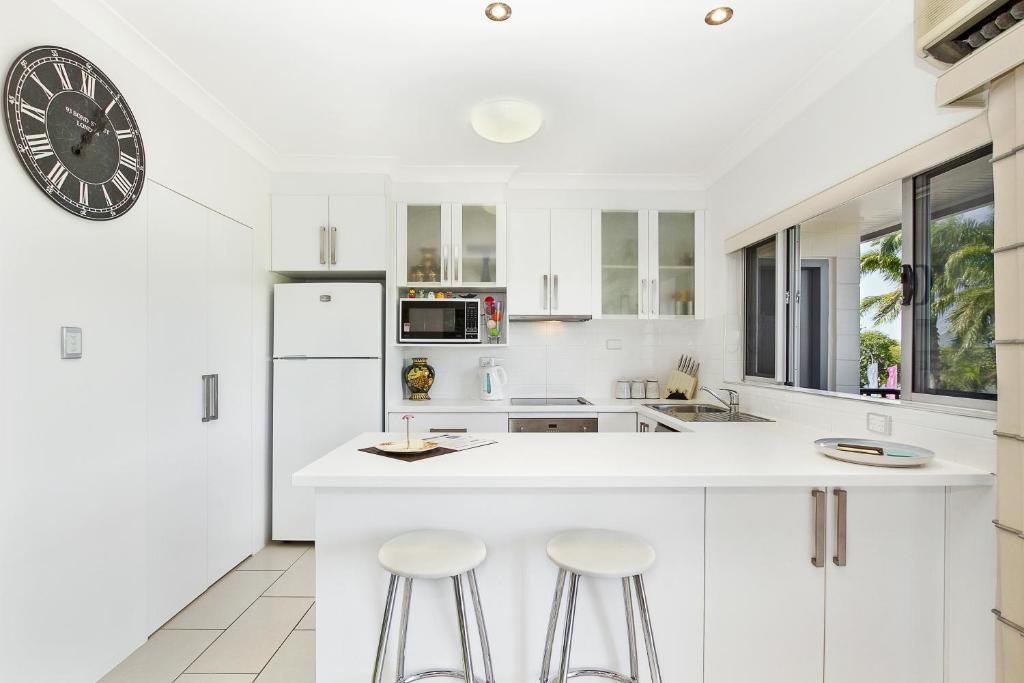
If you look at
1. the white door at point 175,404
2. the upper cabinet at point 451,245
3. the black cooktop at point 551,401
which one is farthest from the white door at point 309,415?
the black cooktop at point 551,401

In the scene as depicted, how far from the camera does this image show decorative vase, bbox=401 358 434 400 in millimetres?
3605

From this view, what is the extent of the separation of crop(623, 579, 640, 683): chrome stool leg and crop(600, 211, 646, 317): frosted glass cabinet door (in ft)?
7.70

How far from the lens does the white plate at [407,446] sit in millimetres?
1694

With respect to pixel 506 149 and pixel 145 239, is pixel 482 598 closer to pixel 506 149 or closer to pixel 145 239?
pixel 145 239

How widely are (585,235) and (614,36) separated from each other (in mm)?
1684

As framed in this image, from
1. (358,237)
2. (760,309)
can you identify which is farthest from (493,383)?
(760,309)

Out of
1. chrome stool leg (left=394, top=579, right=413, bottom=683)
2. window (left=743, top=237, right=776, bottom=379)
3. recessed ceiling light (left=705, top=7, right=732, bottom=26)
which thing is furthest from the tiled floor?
recessed ceiling light (left=705, top=7, right=732, bottom=26)

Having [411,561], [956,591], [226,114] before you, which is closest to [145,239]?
[226,114]

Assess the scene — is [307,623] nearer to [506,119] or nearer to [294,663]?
[294,663]

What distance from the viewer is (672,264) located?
3.62 metres

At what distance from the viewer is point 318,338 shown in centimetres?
321

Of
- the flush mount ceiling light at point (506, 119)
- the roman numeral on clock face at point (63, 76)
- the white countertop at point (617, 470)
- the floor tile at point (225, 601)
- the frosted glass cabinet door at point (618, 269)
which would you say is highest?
the flush mount ceiling light at point (506, 119)

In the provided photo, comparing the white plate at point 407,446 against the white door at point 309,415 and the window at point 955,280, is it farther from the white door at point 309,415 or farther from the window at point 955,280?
the window at point 955,280

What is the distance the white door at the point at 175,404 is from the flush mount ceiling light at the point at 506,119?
1.44 metres
